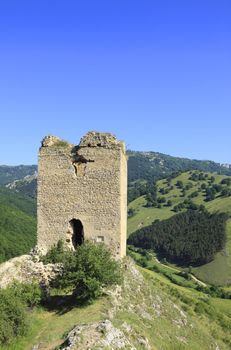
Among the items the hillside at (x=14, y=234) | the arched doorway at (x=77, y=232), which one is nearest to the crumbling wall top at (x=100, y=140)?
the arched doorway at (x=77, y=232)

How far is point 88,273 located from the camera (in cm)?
2008

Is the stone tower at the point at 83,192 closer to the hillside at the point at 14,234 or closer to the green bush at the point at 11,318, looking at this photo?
the green bush at the point at 11,318

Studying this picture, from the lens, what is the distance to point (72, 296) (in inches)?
835

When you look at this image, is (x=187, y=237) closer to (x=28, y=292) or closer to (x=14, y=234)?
(x=14, y=234)

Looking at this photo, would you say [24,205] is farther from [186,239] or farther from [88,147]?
[88,147]

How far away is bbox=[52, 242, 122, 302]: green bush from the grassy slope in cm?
8620

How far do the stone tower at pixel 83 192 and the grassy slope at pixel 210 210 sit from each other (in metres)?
84.0

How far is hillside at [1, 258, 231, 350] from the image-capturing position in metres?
16.8

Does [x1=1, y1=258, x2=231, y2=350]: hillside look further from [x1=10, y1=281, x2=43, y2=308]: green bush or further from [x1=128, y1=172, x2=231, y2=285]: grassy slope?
[x1=128, y1=172, x2=231, y2=285]: grassy slope

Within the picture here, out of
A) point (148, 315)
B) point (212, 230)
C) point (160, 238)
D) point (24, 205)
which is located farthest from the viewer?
Answer: point (24, 205)

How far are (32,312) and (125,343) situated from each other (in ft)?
16.1

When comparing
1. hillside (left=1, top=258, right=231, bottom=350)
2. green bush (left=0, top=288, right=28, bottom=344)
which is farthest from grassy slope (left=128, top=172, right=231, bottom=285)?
green bush (left=0, top=288, right=28, bottom=344)

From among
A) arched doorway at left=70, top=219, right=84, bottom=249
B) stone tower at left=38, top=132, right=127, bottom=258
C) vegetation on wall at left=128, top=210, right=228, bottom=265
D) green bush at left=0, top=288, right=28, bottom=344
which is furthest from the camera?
vegetation on wall at left=128, top=210, right=228, bottom=265

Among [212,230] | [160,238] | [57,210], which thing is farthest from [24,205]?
[57,210]
